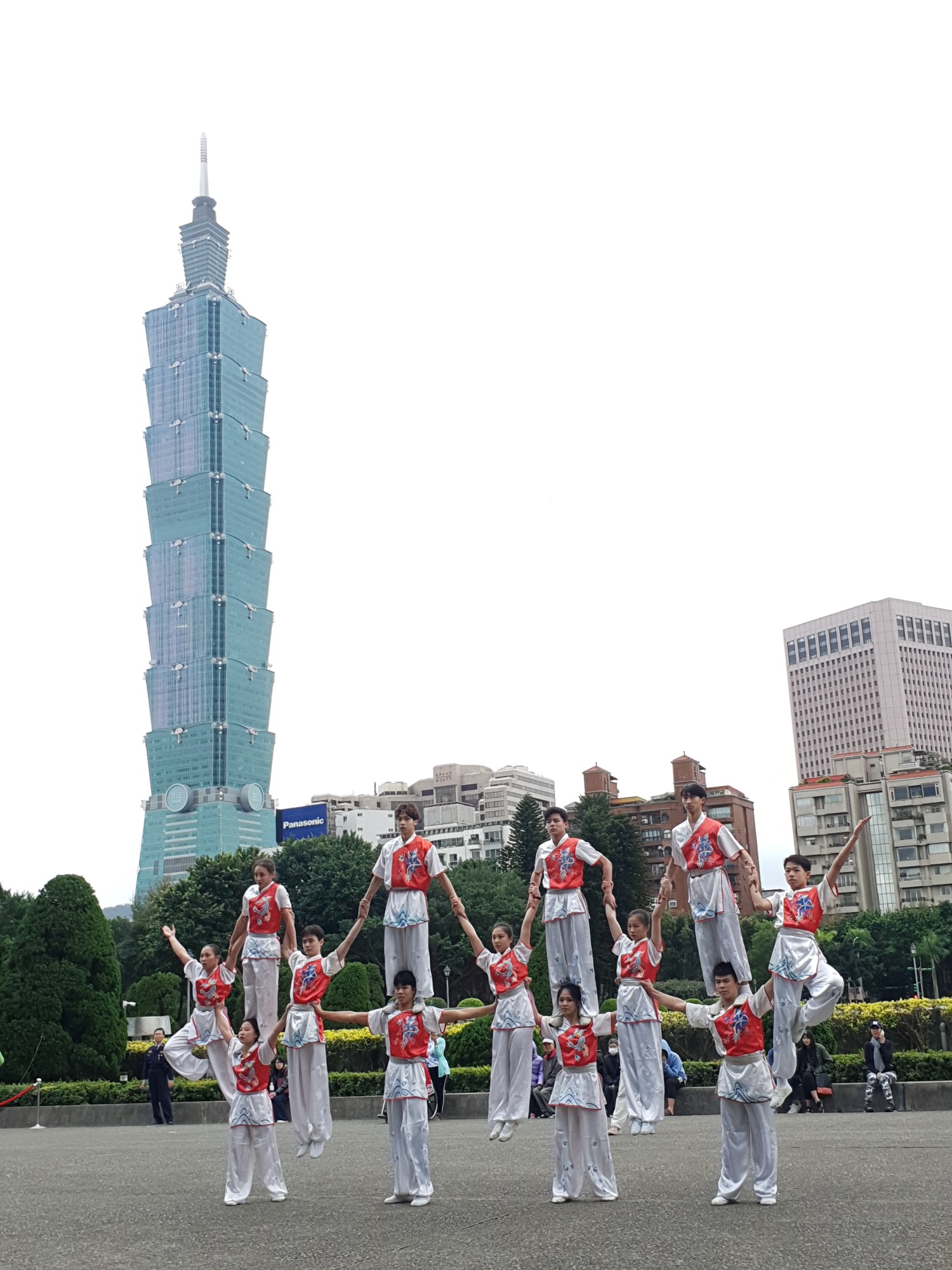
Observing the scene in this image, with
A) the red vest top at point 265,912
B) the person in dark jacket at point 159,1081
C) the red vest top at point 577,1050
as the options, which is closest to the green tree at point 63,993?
the person in dark jacket at point 159,1081

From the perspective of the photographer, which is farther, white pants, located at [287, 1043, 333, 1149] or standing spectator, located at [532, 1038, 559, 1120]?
standing spectator, located at [532, 1038, 559, 1120]

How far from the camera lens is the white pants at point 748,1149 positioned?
10117 millimetres

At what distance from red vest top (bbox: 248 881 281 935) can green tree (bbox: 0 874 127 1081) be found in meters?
15.0

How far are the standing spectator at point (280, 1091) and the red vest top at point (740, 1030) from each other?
1363 centimetres

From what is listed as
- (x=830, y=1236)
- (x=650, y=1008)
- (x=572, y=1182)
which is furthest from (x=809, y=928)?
Answer: (x=830, y=1236)

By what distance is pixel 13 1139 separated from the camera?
21172mm

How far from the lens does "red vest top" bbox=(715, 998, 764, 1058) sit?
417 inches

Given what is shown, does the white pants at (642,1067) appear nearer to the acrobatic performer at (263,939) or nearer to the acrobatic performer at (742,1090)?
the acrobatic performer at (263,939)

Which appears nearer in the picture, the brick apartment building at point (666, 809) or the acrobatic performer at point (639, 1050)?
the acrobatic performer at point (639, 1050)

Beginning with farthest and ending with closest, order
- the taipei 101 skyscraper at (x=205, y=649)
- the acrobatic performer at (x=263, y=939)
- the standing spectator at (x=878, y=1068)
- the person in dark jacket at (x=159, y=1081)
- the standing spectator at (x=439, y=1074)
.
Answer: the taipei 101 skyscraper at (x=205, y=649)
the person in dark jacket at (x=159, y=1081)
the standing spectator at (x=439, y=1074)
the standing spectator at (x=878, y=1068)
the acrobatic performer at (x=263, y=939)

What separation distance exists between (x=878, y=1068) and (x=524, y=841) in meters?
71.5

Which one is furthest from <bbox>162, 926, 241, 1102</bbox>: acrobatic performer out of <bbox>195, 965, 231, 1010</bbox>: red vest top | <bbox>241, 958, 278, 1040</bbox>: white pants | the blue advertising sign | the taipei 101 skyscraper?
the taipei 101 skyscraper

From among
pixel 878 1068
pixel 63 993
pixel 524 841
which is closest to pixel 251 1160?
pixel 878 1068

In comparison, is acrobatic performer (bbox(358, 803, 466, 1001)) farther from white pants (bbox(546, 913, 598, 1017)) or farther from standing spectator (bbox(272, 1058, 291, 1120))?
standing spectator (bbox(272, 1058, 291, 1120))
